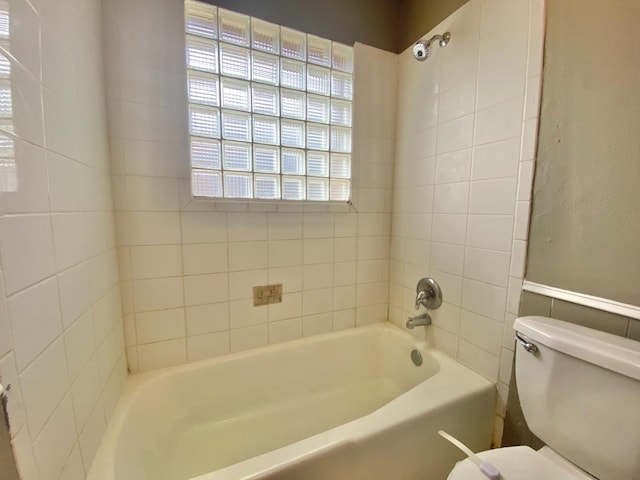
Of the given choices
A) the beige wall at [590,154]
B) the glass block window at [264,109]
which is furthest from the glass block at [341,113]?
the beige wall at [590,154]

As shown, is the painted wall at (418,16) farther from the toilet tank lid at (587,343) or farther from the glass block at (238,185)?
the toilet tank lid at (587,343)

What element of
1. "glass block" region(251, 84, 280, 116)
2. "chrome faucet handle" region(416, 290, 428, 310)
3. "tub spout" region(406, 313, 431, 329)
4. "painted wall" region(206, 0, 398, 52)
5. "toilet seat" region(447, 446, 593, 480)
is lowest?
"toilet seat" region(447, 446, 593, 480)

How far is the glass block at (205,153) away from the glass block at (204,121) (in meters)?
0.03

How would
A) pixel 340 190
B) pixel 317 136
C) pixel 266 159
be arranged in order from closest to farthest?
pixel 266 159 < pixel 317 136 < pixel 340 190

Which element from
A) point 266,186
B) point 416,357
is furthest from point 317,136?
point 416,357

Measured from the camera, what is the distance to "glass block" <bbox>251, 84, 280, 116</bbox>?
1.38 meters

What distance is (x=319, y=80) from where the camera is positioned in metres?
1.51

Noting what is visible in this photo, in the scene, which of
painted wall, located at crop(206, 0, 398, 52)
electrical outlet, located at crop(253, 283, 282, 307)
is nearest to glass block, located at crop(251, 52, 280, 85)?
painted wall, located at crop(206, 0, 398, 52)

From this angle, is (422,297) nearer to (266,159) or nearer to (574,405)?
(574,405)

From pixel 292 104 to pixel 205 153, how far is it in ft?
1.77

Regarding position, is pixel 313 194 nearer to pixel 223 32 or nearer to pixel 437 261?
pixel 437 261

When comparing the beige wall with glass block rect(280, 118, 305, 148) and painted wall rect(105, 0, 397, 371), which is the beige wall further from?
glass block rect(280, 118, 305, 148)

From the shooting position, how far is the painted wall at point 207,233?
118cm

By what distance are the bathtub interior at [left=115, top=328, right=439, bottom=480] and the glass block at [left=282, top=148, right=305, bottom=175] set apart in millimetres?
1003
